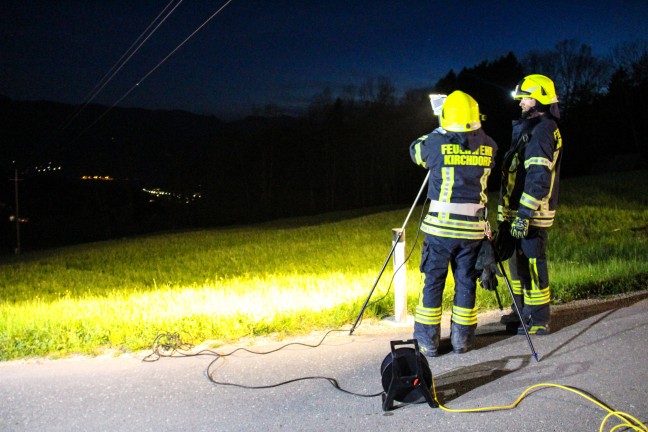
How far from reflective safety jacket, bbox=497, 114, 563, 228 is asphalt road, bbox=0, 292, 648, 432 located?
1.23 meters

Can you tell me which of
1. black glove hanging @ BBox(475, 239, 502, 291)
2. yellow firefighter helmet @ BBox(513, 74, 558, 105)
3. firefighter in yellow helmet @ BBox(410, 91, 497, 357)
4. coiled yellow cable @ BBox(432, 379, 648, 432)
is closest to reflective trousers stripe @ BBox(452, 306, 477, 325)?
firefighter in yellow helmet @ BBox(410, 91, 497, 357)

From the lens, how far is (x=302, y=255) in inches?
622

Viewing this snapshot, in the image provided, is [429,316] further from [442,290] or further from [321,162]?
[321,162]

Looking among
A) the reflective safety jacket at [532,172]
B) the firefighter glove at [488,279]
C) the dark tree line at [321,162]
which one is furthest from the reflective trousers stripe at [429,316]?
the dark tree line at [321,162]

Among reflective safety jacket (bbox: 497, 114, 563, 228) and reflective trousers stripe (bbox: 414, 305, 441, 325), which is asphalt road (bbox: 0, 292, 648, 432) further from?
reflective safety jacket (bbox: 497, 114, 563, 228)

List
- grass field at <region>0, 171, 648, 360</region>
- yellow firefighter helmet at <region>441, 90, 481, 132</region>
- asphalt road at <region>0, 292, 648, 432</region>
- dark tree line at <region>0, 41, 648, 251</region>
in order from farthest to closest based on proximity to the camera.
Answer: dark tree line at <region>0, 41, 648, 251</region>, grass field at <region>0, 171, 648, 360</region>, yellow firefighter helmet at <region>441, 90, 481, 132</region>, asphalt road at <region>0, 292, 648, 432</region>

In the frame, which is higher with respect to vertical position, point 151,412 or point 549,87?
point 549,87

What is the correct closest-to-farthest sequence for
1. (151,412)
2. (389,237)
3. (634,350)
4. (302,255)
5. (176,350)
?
(151,412) → (634,350) → (176,350) → (302,255) → (389,237)

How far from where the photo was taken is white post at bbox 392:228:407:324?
250 inches

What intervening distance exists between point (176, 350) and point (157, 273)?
31.1ft

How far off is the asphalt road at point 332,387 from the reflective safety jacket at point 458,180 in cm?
116

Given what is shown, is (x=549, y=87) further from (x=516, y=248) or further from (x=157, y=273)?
(x=157, y=273)

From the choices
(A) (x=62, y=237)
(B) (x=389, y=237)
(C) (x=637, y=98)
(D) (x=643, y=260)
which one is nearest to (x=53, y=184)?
(A) (x=62, y=237)

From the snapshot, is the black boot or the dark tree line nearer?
the black boot
